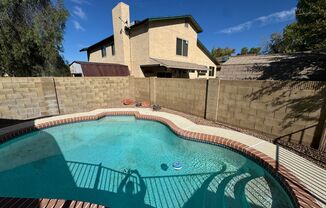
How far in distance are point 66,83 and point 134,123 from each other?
19.6ft

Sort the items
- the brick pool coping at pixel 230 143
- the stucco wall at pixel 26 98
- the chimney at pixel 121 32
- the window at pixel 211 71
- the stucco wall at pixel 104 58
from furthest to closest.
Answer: the window at pixel 211 71 < the stucco wall at pixel 104 58 < the chimney at pixel 121 32 < the stucco wall at pixel 26 98 < the brick pool coping at pixel 230 143

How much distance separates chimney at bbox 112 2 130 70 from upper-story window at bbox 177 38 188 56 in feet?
19.0

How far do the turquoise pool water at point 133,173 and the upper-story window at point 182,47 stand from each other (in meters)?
12.9

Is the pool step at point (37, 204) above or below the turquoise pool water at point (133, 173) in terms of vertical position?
above

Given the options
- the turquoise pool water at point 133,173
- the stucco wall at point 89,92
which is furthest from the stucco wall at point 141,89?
the turquoise pool water at point 133,173

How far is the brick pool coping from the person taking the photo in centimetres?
354

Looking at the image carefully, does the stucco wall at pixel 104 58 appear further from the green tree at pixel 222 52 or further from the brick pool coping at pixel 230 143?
the green tree at pixel 222 52

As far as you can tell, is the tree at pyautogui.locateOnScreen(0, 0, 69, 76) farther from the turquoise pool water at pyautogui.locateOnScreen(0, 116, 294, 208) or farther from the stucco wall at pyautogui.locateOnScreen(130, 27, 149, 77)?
the turquoise pool water at pyautogui.locateOnScreen(0, 116, 294, 208)

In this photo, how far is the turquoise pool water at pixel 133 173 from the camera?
4.07 metres

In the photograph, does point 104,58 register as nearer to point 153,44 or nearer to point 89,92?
point 153,44

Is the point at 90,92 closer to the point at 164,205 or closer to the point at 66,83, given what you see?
the point at 66,83

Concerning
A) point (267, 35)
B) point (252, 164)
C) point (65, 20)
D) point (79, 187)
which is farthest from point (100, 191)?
point (267, 35)

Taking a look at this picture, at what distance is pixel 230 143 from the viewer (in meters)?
6.11

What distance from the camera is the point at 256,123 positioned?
280 inches
